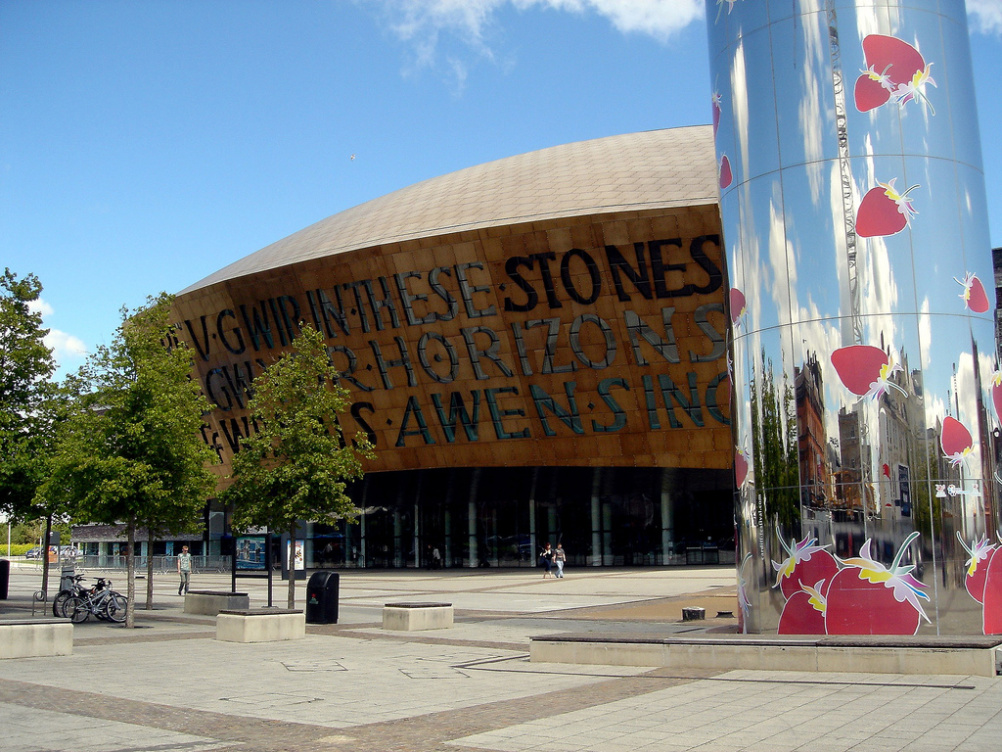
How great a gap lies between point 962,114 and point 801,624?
7.89 meters

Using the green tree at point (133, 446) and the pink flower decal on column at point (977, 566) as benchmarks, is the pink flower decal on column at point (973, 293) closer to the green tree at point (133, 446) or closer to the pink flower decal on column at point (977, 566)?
the pink flower decal on column at point (977, 566)

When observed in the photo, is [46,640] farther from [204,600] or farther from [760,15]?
[760,15]

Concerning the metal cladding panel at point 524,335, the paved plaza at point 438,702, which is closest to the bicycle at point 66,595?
the paved plaza at point 438,702

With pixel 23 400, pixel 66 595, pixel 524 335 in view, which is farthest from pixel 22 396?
pixel 524 335

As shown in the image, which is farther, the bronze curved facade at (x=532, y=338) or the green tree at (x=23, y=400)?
the bronze curved facade at (x=532, y=338)

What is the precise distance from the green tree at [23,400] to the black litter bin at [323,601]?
8.68 metres

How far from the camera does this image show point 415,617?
1969 cm

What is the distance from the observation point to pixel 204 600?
24.6 metres

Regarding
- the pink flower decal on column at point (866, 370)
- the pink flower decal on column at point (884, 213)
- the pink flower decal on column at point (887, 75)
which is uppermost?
the pink flower decal on column at point (887, 75)

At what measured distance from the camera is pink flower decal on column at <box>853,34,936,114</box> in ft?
46.0

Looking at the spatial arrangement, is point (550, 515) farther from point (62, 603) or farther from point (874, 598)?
point (874, 598)

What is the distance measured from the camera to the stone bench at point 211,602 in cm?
2380

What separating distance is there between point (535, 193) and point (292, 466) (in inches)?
837

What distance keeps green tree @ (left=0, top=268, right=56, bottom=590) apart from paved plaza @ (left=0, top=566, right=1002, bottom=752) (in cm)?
878
